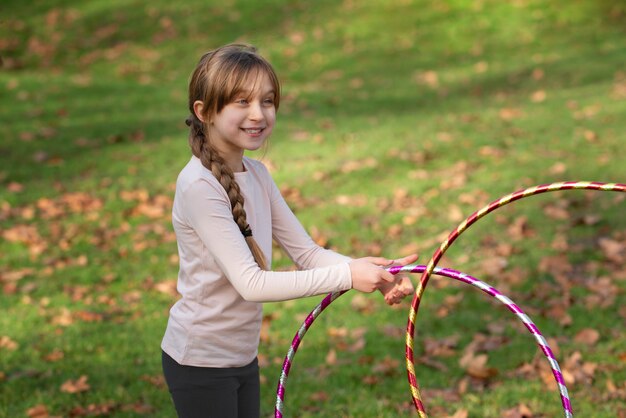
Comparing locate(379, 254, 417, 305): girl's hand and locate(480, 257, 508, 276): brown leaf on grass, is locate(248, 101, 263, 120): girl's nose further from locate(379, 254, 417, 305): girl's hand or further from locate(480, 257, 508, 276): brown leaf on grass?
locate(480, 257, 508, 276): brown leaf on grass

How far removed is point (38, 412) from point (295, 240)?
7.99ft

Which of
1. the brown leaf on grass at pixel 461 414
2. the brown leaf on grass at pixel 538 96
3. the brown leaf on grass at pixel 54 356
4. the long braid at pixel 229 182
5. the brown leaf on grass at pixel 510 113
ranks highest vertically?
the long braid at pixel 229 182

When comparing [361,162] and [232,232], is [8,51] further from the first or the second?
[232,232]

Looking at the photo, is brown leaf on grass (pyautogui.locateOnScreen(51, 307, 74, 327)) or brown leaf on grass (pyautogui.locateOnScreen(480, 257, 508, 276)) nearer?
brown leaf on grass (pyautogui.locateOnScreen(51, 307, 74, 327))

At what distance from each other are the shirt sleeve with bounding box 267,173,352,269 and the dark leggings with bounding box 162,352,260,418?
0.48 m

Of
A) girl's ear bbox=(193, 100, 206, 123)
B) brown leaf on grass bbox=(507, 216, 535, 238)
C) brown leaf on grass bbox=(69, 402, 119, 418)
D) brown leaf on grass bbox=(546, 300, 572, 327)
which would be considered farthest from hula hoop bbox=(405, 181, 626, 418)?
brown leaf on grass bbox=(507, 216, 535, 238)

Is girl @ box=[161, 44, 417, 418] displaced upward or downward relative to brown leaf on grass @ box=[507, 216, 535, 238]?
upward

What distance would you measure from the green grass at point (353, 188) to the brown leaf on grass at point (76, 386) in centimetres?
4

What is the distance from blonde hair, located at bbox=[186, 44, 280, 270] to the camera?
2.82m

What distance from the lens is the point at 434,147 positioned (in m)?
10.7

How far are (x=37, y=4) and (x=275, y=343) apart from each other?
17.7m

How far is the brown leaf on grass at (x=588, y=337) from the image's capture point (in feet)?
18.2

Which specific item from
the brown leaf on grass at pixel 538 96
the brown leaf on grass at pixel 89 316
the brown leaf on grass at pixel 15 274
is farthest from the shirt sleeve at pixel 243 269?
the brown leaf on grass at pixel 538 96

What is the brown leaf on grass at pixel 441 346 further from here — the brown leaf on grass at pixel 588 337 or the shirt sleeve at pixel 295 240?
the shirt sleeve at pixel 295 240
